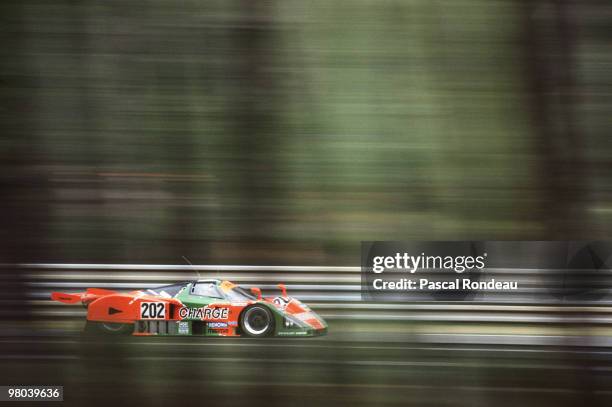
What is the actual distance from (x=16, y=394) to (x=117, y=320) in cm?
54

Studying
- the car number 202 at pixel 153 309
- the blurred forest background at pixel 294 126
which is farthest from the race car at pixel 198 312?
the blurred forest background at pixel 294 126

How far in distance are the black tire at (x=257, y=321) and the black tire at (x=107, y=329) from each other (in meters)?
0.49

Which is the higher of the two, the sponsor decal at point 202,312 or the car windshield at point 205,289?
the car windshield at point 205,289

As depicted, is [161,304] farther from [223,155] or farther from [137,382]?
[223,155]

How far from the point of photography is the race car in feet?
9.16

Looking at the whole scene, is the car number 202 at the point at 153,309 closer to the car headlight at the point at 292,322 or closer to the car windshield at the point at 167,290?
the car windshield at the point at 167,290

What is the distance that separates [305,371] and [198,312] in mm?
520

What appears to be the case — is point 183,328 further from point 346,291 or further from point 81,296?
point 346,291

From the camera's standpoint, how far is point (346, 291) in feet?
9.03


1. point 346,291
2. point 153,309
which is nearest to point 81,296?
point 153,309

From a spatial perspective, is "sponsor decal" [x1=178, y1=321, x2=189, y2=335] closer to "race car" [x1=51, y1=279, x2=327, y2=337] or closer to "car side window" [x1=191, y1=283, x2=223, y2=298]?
"race car" [x1=51, y1=279, x2=327, y2=337]

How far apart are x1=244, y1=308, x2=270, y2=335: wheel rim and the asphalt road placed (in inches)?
2.2

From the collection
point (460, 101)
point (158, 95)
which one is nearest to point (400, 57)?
point (460, 101)

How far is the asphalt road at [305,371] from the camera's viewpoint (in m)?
2.78
